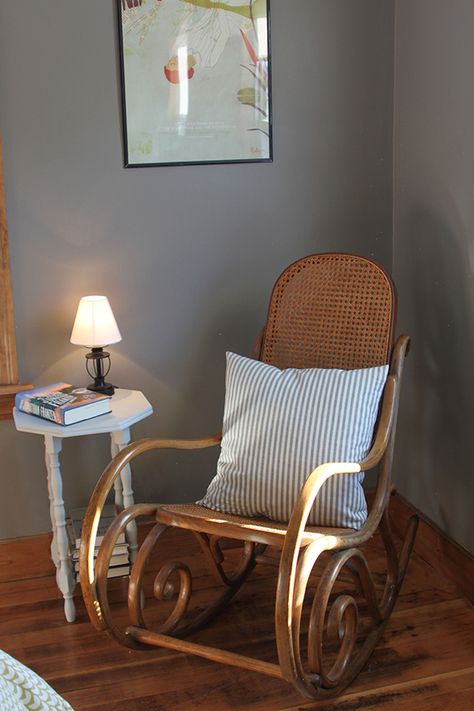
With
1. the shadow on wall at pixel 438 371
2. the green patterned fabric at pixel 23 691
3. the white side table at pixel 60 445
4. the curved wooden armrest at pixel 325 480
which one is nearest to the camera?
the green patterned fabric at pixel 23 691

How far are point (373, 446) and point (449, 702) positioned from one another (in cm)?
63

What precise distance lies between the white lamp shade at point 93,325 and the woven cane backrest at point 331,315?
465 millimetres

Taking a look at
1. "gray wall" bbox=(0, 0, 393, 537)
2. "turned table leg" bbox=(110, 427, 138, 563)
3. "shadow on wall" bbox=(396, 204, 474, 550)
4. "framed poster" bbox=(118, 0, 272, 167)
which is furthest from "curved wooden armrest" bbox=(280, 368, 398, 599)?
"framed poster" bbox=(118, 0, 272, 167)

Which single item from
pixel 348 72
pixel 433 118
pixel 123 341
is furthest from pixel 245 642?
pixel 348 72

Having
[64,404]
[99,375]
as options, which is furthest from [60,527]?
[99,375]

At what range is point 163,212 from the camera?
8.71 ft

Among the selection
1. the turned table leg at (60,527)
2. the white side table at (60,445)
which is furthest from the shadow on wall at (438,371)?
the turned table leg at (60,527)

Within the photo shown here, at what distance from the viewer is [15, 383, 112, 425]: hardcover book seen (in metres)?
2.29

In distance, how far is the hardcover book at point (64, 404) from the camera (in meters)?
2.29

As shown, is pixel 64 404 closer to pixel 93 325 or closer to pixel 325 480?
pixel 93 325

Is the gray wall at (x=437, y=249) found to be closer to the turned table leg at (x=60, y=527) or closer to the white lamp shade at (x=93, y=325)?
the white lamp shade at (x=93, y=325)

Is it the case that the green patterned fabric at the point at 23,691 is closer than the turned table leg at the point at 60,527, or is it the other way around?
the green patterned fabric at the point at 23,691

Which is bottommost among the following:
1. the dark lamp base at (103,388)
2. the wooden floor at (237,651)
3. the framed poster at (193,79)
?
the wooden floor at (237,651)

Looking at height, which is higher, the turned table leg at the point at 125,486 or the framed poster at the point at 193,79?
the framed poster at the point at 193,79
